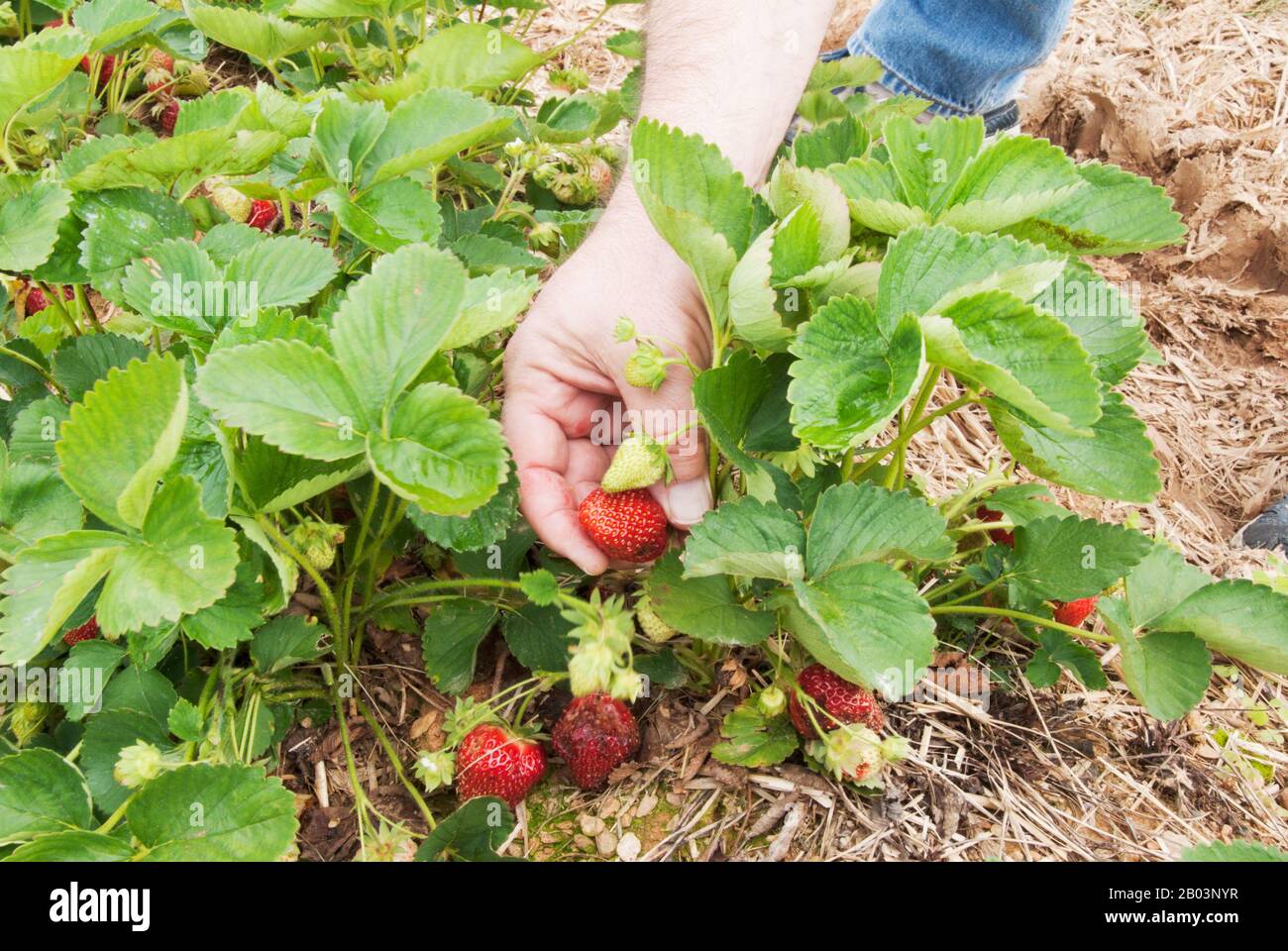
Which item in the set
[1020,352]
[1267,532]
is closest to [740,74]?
[1020,352]

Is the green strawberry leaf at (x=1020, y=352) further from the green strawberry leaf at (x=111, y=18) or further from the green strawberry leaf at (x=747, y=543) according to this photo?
the green strawberry leaf at (x=111, y=18)

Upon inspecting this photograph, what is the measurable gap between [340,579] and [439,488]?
15.9 inches

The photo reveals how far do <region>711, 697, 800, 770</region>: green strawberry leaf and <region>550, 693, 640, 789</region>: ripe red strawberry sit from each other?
0.34 ft

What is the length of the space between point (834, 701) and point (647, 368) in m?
0.38

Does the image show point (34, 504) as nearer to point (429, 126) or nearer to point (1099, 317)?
point (429, 126)

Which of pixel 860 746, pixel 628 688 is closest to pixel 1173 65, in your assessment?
pixel 860 746

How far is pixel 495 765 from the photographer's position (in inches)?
37.5

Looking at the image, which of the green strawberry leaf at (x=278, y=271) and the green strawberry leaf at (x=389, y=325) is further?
the green strawberry leaf at (x=278, y=271)

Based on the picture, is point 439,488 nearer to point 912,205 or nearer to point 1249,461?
point 912,205

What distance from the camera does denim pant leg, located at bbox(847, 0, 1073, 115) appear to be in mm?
1828

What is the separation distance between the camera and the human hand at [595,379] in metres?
0.96

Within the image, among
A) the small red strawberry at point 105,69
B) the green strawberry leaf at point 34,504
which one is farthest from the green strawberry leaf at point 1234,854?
the small red strawberry at point 105,69

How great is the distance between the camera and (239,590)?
82 cm

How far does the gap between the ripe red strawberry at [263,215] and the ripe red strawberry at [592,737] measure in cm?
82
